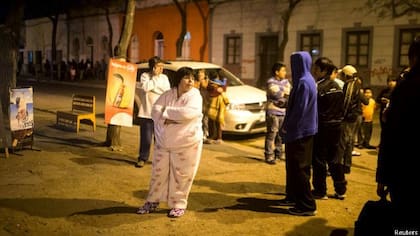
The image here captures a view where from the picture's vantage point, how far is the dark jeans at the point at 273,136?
332 inches

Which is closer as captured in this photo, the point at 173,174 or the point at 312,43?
the point at 173,174

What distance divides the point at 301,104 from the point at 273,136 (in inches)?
112

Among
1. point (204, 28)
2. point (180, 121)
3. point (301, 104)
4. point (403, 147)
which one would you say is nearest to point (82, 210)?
point (180, 121)

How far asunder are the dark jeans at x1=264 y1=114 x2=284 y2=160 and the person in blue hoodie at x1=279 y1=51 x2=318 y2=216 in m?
2.54

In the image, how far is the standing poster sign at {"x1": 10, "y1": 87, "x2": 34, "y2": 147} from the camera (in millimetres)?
8500

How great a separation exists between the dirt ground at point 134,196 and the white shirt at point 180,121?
2.94ft

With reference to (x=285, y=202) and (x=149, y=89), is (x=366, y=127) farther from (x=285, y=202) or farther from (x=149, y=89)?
(x=149, y=89)

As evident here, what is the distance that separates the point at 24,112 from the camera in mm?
8656

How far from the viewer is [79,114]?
1192 cm

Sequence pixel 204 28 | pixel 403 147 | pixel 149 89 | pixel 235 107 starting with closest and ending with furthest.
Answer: pixel 403 147 < pixel 149 89 < pixel 235 107 < pixel 204 28

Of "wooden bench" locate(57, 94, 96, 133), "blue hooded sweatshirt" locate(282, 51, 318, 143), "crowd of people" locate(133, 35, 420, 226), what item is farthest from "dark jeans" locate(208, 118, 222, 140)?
"blue hooded sweatshirt" locate(282, 51, 318, 143)

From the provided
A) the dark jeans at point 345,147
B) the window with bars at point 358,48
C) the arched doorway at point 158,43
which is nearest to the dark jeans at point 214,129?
the dark jeans at point 345,147

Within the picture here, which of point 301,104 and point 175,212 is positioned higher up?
point 301,104

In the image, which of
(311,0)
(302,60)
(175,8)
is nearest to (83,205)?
(302,60)
